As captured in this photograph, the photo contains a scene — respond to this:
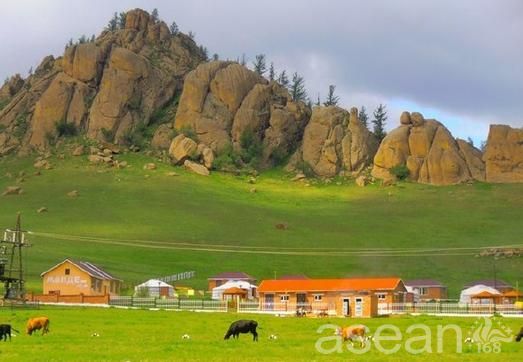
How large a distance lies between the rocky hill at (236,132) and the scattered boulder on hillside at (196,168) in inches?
12.3

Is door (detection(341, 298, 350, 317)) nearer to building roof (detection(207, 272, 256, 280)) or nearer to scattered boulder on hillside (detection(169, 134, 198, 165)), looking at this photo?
building roof (detection(207, 272, 256, 280))

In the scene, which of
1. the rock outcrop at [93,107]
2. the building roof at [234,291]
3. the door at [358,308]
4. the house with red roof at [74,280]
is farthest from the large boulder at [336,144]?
the door at [358,308]

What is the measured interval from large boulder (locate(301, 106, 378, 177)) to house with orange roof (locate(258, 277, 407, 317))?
9807 cm

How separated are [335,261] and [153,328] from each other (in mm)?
72201

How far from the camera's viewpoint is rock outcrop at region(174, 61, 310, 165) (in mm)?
192000

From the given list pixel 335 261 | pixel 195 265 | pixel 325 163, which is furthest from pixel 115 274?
pixel 325 163

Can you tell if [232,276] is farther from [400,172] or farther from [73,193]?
[400,172]

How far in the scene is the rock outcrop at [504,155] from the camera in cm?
17812

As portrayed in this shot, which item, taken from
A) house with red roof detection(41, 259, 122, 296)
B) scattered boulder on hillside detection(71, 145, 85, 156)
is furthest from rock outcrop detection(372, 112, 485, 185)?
house with red roof detection(41, 259, 122, 296)

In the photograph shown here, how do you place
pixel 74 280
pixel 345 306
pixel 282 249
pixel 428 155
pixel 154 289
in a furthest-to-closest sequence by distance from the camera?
pixel 428 155 < pixel 282 249 < pixel 74 280 < pixel 154 289 < pixel 345 306

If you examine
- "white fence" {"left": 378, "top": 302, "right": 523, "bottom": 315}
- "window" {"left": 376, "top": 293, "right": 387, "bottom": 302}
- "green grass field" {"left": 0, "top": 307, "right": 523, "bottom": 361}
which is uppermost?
"window" {"left": 376, "top": 293, "right": 387, "bottom": 302}

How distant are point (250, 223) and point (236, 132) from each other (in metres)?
51.7

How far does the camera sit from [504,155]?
180 metres

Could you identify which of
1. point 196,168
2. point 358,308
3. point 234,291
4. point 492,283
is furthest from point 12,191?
point 358,308
